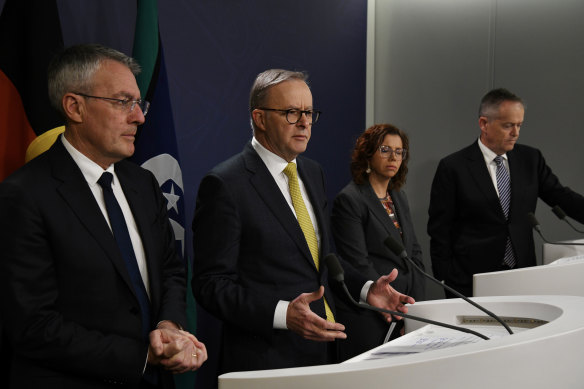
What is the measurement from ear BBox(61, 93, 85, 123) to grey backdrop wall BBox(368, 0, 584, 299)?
3.33m

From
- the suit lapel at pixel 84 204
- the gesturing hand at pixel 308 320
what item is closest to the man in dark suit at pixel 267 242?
the gesturing hand at pixel 308 320

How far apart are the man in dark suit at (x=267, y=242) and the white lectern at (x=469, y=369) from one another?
0.61 meters

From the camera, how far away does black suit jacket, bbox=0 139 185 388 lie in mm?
1481

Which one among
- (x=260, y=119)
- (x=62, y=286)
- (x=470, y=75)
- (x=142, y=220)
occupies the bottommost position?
(x=62, y=286)

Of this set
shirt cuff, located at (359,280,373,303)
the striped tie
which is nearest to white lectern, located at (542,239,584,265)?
the striped tie

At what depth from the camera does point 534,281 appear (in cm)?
210

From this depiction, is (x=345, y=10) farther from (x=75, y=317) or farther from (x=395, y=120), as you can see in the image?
(x=75, y=317)

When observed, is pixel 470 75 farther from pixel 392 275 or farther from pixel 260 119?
pixel 392 275

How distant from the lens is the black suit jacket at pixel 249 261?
1.93 meters

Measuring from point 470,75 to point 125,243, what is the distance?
3482mm

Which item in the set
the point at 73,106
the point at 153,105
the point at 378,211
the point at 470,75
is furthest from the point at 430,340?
the point at 470,75

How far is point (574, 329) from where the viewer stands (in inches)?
47.3

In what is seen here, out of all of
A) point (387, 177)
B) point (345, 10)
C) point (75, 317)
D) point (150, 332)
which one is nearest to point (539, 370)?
point (150, 332)

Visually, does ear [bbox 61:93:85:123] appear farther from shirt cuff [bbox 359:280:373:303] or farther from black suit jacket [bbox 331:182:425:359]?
black suit jacket [bbox 331:182:425:359]
